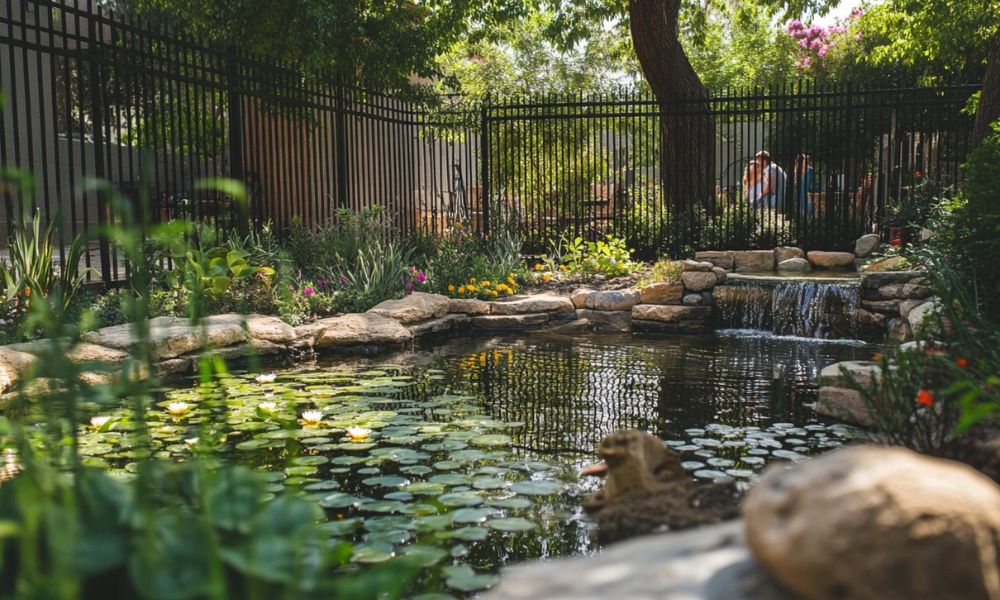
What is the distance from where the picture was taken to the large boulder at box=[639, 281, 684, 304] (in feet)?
34.8

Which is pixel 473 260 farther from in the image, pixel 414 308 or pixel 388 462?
pixel 388 462

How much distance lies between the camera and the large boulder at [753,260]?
1314 cm

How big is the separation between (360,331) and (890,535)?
284 inches

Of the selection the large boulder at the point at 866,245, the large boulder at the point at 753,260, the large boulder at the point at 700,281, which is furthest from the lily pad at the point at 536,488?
the large boulder at the point at 866,245

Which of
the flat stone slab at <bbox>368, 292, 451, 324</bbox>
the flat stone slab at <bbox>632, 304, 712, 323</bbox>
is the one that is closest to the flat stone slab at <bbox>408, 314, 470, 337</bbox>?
the flat stone slab at <bbox>368, 292, 451, 324</bbox>

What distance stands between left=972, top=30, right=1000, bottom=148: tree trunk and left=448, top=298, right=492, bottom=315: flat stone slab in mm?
5737

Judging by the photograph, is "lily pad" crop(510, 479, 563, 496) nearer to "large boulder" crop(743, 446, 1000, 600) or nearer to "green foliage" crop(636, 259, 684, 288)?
"large boulder" crop(743, 446, 1000, 600)

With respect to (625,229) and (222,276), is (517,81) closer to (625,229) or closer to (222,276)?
(625,229)

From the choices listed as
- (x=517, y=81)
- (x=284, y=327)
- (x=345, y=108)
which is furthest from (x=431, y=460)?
(x=517, y=81)

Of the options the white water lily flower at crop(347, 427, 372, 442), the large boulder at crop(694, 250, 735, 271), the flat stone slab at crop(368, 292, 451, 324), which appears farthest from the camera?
the large boulder at crop(694, 250, 735, 271)

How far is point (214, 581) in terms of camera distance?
148cm

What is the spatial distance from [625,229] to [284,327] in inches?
301

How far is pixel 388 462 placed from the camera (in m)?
4.38

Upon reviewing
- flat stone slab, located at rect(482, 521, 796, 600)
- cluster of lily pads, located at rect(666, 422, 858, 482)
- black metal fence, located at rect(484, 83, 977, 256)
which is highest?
black metal fence, located at rect(484, 83, 977, 256)
